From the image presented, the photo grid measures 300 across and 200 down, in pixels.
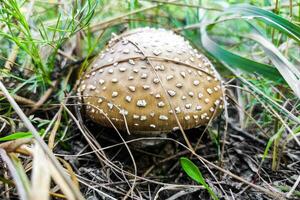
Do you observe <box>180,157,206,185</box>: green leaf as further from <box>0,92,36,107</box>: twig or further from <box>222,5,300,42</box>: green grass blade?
<box>0,92,36,107</box>: twig

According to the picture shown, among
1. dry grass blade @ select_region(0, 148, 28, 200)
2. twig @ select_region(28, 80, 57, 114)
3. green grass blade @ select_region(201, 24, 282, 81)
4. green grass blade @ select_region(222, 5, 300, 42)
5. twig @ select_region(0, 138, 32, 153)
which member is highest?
green grass blade @ select_region(222, 5, 300, 42)

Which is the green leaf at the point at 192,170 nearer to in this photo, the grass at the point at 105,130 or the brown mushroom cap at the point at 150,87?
the grass at the point at 105,130

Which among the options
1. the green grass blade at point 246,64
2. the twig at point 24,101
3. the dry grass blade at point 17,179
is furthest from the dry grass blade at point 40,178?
the green grass blade at point 246,64

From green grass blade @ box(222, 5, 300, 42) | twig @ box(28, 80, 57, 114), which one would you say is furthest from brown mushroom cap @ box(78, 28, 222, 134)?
green grass blade @ box(222, 5, 300, 42)

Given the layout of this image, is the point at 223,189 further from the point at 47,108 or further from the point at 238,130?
the point at 47,108

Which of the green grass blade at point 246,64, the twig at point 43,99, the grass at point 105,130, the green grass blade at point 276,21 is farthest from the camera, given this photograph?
the twig at point 43,99

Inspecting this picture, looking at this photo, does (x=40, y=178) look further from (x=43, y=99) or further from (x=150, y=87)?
(x=43, y=99)

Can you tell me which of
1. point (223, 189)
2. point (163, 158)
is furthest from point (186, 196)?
point (163, 158)

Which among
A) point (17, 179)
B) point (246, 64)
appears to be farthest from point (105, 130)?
point (17, 179)
